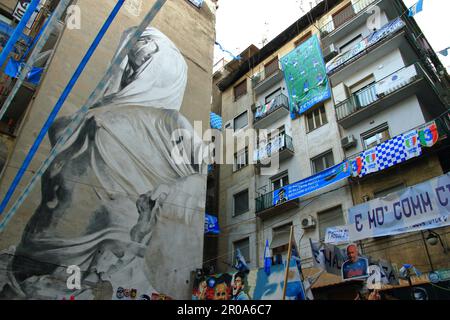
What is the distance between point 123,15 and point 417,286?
20.0 meters

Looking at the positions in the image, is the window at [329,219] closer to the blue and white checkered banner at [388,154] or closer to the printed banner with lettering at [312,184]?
the printed banner with lettering at [312,184]

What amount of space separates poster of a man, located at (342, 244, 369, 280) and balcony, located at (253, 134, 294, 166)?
1060 centimetres

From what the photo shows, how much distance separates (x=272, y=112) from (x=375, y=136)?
7.50 metres

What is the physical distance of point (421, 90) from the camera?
51.8 ft

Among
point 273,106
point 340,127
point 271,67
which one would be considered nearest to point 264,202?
point 340,127

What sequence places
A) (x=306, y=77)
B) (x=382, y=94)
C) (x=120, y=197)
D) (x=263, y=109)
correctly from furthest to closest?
1. (x=263, y=109)
2. (x=306, y=77)
3. (x=382, y=94)
4. (x=120, y=197)

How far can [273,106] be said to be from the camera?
2288 cm

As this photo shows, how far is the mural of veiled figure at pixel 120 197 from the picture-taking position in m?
13.1

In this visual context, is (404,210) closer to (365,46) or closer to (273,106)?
(365,46)

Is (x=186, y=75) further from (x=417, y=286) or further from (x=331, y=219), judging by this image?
(x=417, y=286)

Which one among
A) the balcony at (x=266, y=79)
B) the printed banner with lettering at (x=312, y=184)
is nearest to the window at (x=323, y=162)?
the printed banner with lettering at (x=312, y=184)

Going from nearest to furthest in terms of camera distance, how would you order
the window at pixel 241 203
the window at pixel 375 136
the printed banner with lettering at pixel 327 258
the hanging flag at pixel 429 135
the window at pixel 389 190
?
the printed banner with lettering at pixel 327 258 → the hanging flag at pixel 429 135 → the window at pixel 389 190 → the window at pixel 375 136 → the window at pixel 241 203

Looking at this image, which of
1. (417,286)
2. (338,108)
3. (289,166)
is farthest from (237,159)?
(417,286)

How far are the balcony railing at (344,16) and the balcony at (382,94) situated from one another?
5.57 m
